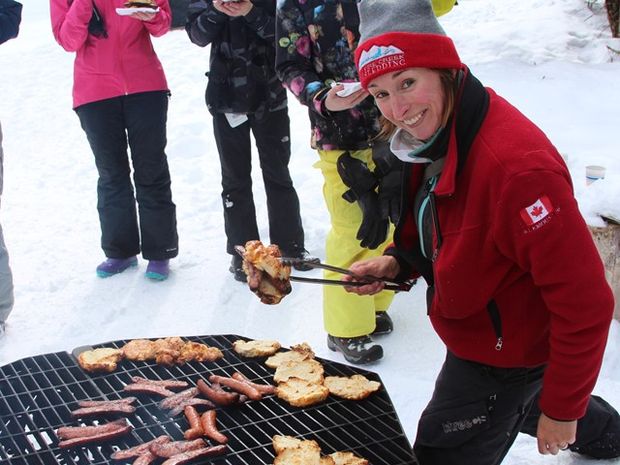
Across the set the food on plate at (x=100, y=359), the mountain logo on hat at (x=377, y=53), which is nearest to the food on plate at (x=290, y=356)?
the food on plate at (x=100, y=359)

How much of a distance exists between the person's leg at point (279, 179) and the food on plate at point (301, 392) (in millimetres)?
2742

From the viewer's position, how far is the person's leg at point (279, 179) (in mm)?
5254

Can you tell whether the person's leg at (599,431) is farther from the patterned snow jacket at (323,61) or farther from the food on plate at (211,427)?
the patterned snow jacket at (323,61)

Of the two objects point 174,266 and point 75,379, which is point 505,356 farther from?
point 174,266

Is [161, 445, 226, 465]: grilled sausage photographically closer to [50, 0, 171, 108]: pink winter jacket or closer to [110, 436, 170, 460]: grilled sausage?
[110, 436, 170, 460]: grilled sausage

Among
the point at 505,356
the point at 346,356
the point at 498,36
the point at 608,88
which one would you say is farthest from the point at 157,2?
the point at 498,36

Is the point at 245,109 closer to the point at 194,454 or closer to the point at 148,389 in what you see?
the point at 148,389

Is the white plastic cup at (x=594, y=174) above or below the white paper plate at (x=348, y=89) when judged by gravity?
below

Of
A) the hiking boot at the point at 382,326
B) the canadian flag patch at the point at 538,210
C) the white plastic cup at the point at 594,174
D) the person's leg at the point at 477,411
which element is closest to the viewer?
the canadian flag patch at the point at 538,210

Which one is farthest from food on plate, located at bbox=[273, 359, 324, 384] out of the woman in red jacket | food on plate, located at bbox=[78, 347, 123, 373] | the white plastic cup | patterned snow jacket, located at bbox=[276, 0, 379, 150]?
the white plastic cup

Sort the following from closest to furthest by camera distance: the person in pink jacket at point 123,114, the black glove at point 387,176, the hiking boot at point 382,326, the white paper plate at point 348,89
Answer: the white paper plate at point 348,89
the black glove at point 387,176
the hiking boot at point 382,326
the person in pink jacket at point 123,114

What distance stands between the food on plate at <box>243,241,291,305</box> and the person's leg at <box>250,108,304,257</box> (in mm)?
2661

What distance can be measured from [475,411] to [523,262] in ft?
2.20

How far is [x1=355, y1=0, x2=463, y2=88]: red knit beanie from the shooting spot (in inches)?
88.9
